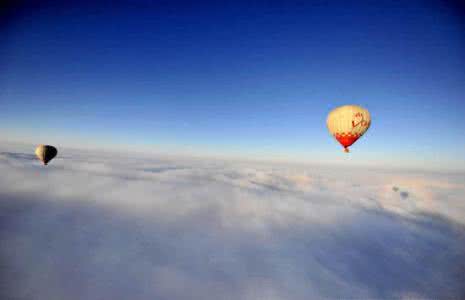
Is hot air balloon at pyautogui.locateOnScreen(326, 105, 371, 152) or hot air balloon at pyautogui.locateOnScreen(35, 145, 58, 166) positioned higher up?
hot air balloon at pyautogui.locateOnScreen(326, 105, 371, 152)

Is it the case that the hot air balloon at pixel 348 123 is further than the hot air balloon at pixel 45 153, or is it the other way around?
the hot air balloon at pixel 45 153

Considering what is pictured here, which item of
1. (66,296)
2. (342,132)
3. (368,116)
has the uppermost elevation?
(368,116)

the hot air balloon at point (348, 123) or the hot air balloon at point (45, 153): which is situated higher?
the hot air balloon at point (348, 123)

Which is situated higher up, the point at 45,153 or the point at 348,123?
the point at 348,123

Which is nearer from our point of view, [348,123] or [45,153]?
[348,123]

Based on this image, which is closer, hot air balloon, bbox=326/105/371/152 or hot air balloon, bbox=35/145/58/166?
hot air balloon, bbox=326/105/371/152

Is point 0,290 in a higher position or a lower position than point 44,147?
lower

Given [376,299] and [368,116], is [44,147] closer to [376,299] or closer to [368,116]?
[368,116]

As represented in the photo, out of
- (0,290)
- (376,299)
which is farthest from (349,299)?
(0,290)
